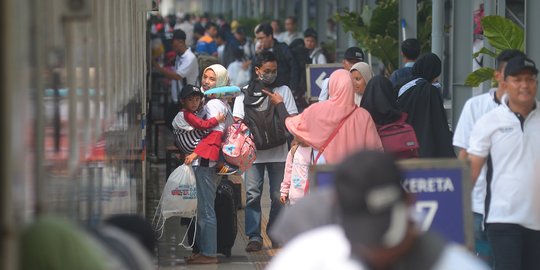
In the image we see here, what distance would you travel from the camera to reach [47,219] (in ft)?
10.9

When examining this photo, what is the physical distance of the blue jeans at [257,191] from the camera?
36.9ft

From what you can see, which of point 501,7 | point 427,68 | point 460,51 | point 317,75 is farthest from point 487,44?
point 317,75

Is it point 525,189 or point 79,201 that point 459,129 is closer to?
point 525,189

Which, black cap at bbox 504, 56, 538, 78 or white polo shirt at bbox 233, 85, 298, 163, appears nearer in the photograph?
black cap at bbox 504, 56, 538, 78

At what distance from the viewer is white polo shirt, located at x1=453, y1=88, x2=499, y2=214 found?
772 centimetres

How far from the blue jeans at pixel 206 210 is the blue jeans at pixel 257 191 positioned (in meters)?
0.51

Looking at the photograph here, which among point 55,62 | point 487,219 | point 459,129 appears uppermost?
point 55,62

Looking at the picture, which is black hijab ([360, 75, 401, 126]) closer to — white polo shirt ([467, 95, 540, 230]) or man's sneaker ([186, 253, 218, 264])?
white polo shirt ([467, 95, 540, 230])

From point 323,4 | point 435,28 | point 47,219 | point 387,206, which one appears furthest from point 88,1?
point 323,4

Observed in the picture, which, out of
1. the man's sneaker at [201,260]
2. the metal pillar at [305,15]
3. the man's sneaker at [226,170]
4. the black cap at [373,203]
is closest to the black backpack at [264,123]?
the man's sneaker at [226,170]

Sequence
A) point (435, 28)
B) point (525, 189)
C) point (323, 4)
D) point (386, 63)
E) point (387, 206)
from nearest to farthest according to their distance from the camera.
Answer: point (387, 206)
point (525, 189)
point (435, 28)
point (386, 63)
point (323, 4)

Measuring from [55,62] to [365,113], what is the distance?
4.99 meters

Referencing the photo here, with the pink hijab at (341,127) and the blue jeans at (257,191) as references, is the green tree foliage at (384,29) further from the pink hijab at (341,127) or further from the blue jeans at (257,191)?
the pink hijab at (341,127)

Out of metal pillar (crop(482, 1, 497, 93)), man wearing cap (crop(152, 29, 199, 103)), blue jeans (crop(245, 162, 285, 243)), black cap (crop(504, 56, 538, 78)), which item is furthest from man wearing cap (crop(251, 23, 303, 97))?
black cap (crop(504, 56, 538, 78))
